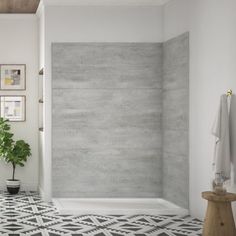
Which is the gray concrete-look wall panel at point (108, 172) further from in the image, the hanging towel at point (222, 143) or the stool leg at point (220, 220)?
the stool leg at point (220, 220)

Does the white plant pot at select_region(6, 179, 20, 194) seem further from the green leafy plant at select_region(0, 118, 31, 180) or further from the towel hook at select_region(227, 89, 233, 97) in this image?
the towel hook at select_region(227, 89, 233, 97)

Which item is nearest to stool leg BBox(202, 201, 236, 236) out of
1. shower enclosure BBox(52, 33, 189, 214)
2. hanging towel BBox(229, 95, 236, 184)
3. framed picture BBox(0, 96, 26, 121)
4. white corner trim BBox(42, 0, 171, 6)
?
hanging towel BBox(229, 95, 236, 184)

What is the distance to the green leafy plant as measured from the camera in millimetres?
8797

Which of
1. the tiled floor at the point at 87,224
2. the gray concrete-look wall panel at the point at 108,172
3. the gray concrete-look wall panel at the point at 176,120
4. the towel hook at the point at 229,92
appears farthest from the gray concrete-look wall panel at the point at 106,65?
the towel hook at the point at 229,92

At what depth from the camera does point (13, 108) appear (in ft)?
30.4

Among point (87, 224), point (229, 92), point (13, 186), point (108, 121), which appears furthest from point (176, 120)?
point (13, 186)

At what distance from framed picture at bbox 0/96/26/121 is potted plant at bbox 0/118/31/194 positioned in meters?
0.25

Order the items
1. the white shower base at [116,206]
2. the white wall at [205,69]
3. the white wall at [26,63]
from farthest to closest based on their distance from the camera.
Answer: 1. the white wall at [26,63]
2. the white shower base at [116,206]
3. the white wall at [205,69]

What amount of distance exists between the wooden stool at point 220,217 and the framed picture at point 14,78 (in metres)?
4.80

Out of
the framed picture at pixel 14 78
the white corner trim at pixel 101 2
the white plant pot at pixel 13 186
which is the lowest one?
the white plant pot at pixel 13 186

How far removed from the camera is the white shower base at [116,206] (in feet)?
23.2

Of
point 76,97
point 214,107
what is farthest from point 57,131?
point 214,107

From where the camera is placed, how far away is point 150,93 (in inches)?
320

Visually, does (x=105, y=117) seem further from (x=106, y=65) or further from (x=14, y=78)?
(x=14, y=78)
